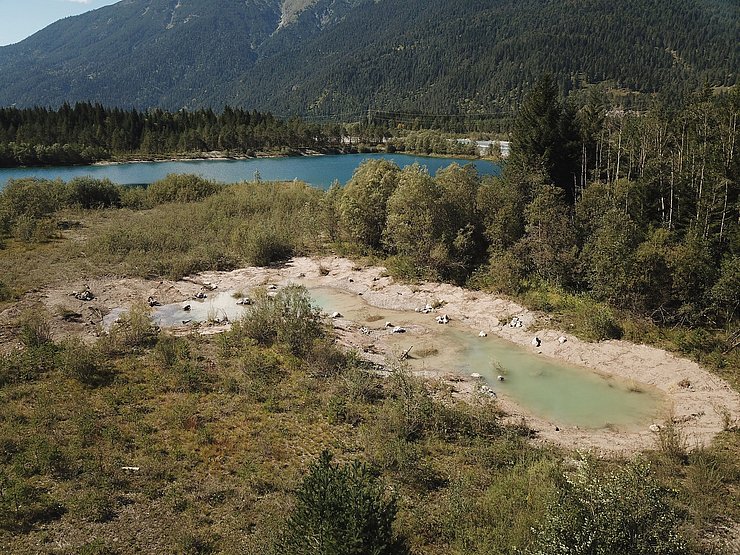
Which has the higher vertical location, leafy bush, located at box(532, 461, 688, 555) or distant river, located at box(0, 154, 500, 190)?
distant river, located at box(0, 154, 500, 190)

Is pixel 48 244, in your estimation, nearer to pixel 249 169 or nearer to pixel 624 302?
pixel 624 302

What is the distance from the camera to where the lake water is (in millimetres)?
17594

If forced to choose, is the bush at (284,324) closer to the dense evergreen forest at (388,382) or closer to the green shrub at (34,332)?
the dense evergreen forest at (388,382)

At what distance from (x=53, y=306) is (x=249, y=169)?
66577mm

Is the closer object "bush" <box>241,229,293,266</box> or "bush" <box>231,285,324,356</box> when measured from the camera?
"bush" <box>231,285,324,356</box>

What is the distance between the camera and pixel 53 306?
25.7 metres

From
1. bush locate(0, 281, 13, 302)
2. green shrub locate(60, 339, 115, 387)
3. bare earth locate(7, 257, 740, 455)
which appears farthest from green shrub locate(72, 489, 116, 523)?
bush locate(0, 281, 13, 302)

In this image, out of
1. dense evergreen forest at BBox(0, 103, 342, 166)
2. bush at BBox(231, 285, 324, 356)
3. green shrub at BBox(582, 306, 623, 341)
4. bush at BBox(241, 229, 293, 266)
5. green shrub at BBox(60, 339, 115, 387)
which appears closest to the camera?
green shrub at BBox(60, 339, 115, 387)

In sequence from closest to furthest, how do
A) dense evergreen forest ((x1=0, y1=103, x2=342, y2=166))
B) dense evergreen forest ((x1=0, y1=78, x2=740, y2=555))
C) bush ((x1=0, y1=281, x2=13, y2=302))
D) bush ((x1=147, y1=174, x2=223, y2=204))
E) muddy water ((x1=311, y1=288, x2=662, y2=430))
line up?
dense evergreen forest ((x1=0, y1=78, x2=740, y2=555))
muddy water ((x1=311, y1=288, x2=662, y2=430))
bush ((x1=0, y1=281, x2=13, y2=302))
bush ((x1=147, y1=174, x2=223, y2=204))
dense evergreen forest ((x1=0, y1=103, x2=342, y2=166))

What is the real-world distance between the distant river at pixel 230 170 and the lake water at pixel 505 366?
134 ft

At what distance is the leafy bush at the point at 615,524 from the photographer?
7266 millimetres

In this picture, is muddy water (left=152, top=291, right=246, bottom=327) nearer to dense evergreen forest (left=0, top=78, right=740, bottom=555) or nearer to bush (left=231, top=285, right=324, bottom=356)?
dense evergreen forest (left=0, top=78, right=740, bottom=555)

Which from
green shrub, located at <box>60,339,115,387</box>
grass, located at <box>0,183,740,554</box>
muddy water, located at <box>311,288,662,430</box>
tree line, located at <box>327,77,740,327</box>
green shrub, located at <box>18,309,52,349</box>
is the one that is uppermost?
tree line, located at <box>327,77,740,327</box>

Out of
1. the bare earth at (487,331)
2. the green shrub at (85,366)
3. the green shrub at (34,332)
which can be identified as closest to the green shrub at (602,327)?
the bare earth at (487,331)
